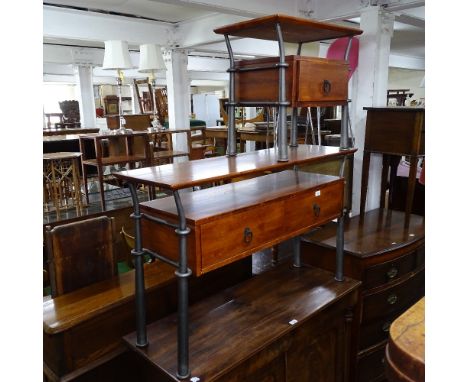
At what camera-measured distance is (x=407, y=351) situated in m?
0.59

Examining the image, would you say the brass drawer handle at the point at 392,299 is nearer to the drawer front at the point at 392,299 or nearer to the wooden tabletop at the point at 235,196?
the drawer front at the point at 392,299

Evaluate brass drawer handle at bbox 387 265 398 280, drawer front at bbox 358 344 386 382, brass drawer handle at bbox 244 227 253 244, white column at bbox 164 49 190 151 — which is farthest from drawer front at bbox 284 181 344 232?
white column at bbox 164 49 190 151

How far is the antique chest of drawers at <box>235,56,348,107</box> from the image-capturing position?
69.6 inches

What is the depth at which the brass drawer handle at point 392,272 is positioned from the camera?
8.34 feet

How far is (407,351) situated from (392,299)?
2187mm

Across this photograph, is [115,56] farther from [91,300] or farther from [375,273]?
[375,273]

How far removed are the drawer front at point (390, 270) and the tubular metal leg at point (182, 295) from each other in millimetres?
1358

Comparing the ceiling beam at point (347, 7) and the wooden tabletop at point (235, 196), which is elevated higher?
the ceiling beam at point (347, 7)

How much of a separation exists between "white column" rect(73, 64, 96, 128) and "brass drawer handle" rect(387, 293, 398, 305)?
7854mm

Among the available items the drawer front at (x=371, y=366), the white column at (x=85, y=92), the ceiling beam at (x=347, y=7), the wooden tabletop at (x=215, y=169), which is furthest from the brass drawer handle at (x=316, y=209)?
the white column at (x=85, y=92)

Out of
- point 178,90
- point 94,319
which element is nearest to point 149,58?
point 178,90

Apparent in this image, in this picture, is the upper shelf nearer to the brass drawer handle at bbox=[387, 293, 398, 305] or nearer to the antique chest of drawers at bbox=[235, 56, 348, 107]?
the antique chest of drawers at bbox=[235, 56, 348, 107]
